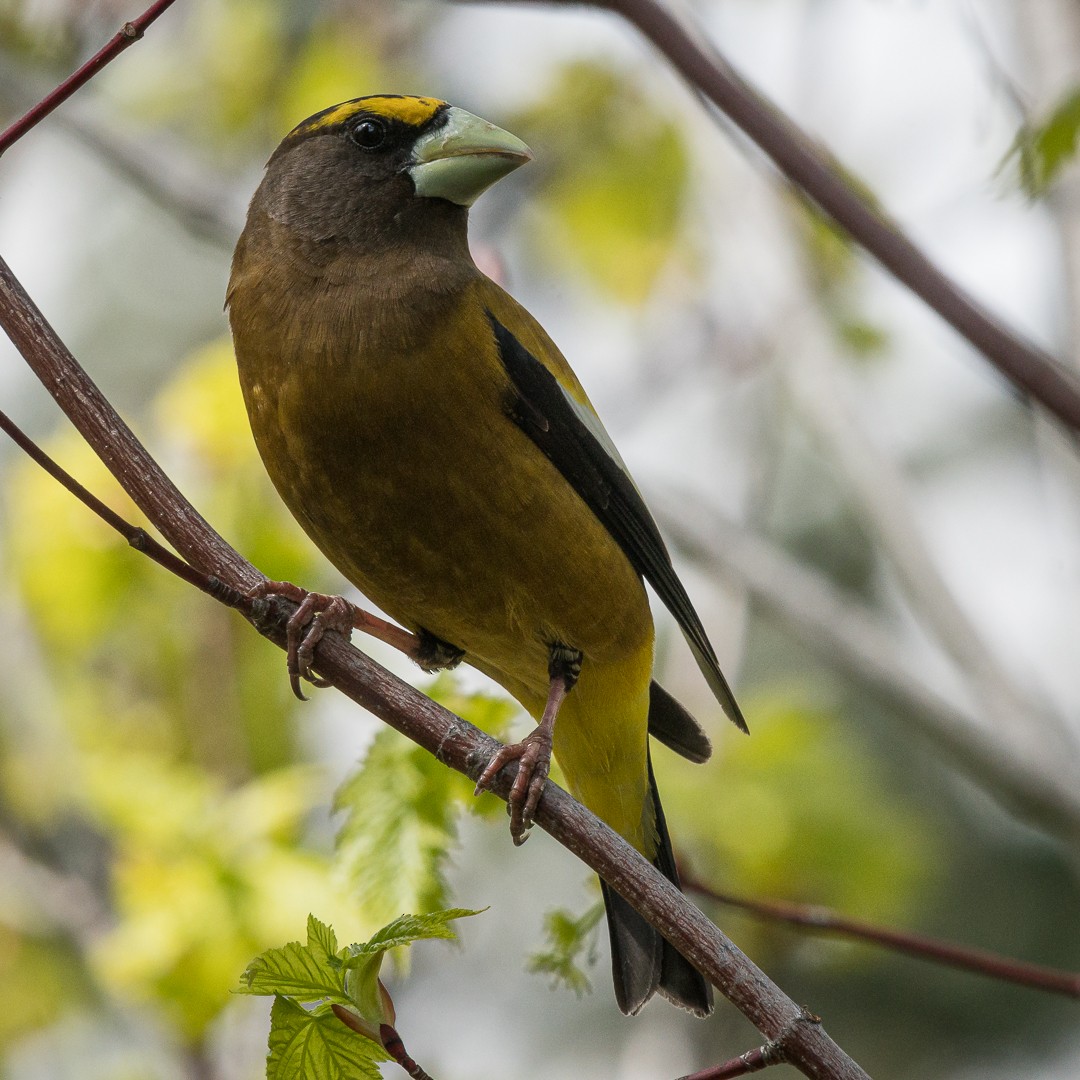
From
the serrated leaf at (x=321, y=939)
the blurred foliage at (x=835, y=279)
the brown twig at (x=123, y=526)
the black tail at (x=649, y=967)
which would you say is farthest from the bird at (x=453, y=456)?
the blurred foliage at (x=835, y=279)

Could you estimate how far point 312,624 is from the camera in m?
2.70

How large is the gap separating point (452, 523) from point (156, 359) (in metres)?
7.77

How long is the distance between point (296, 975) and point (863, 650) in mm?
3407

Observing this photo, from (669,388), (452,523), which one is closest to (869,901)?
(669,388)

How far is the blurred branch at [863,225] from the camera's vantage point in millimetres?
1473

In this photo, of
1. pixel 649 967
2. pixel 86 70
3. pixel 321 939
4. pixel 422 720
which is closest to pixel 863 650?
pixel 649 967

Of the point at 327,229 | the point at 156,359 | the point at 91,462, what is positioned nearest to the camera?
the point at 327,229

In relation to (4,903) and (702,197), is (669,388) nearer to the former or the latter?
(702,197)

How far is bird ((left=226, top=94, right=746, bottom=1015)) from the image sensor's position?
308cm

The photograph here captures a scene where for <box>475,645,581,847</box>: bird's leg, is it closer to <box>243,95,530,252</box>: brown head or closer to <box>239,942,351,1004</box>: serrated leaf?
<box>239,942,351,1004</box>: serrated leaf

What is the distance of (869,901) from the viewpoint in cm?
522

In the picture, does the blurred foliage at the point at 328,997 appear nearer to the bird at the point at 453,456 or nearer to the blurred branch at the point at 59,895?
the bird at the point at 453,456

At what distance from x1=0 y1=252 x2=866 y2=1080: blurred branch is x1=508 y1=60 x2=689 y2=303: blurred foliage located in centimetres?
472

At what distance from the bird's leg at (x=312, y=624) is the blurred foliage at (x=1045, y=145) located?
139cm
